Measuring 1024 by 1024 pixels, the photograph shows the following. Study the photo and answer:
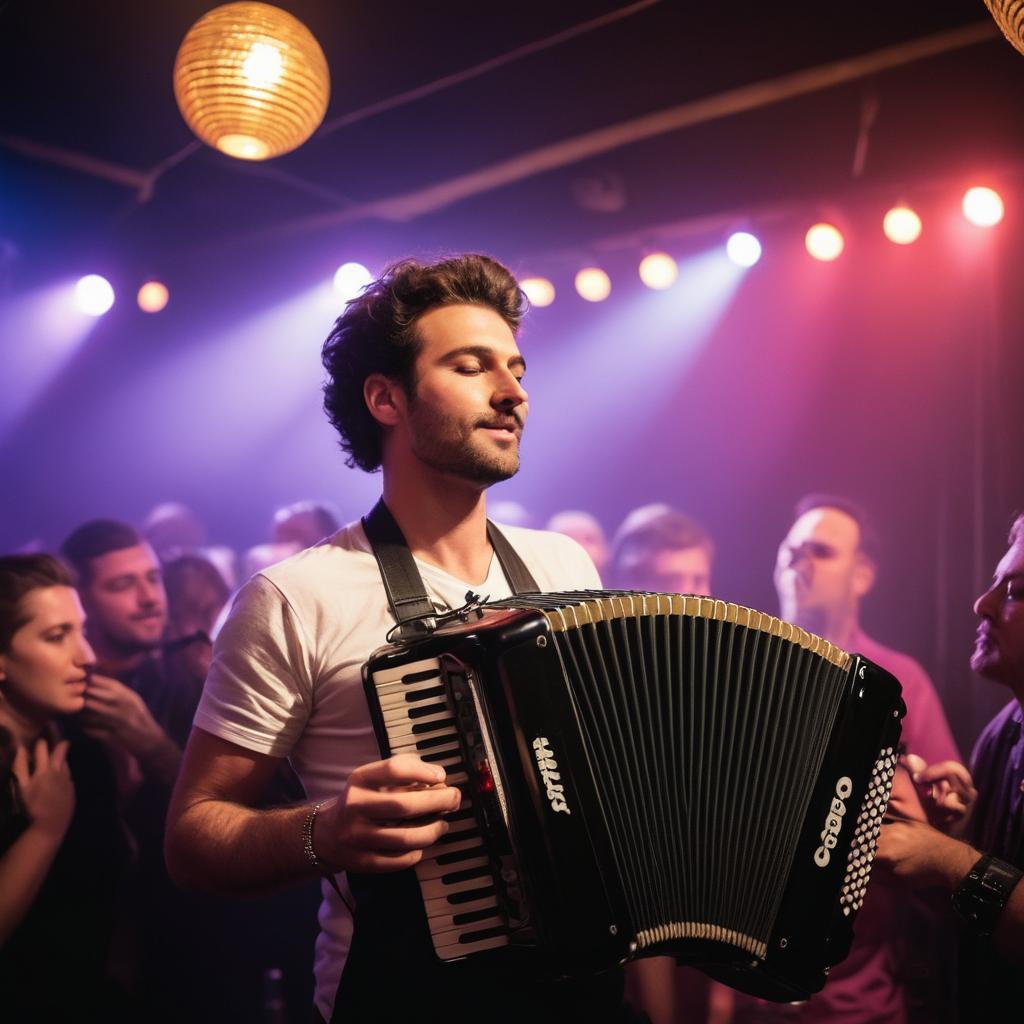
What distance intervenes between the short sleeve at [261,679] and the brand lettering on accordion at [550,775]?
54cm

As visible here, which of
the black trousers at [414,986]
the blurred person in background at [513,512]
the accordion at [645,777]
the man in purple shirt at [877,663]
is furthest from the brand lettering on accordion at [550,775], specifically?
the blurred person in background at [513,512]

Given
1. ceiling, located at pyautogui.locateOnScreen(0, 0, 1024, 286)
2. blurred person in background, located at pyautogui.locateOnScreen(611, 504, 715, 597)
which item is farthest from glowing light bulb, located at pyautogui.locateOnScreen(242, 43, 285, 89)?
blurred person in background, located at pyautogui.locateOnScreen(611, 504, 715, 597)

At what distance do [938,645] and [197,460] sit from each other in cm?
353

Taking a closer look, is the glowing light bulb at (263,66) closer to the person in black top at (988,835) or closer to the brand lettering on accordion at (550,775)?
the brand lettering on accordion at (550,775)

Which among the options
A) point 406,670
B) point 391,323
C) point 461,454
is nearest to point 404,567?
point 461,454

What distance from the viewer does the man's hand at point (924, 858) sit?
2.21 metres

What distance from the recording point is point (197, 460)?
16.3ft

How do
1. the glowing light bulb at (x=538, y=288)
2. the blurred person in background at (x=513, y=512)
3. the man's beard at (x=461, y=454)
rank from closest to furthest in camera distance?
the man's beard at (x=461, y=454)
the blurred person in background at (x=513, y=512)
the glowing light bulb at (x=538, y=288)

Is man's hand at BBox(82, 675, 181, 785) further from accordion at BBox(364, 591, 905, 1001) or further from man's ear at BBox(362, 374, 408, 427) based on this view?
accordion at BBox(364, 591, 905, 1001)

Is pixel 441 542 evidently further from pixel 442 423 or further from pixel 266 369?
pixel 266 369

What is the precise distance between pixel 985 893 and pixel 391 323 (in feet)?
5.98

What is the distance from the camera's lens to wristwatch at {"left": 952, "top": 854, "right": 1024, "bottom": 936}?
2.16m

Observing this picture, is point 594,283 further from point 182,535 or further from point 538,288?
point 182,535

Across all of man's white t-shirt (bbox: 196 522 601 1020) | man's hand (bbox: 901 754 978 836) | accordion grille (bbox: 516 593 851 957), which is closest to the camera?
accordion grille (bbox: 516 593 851 957)
